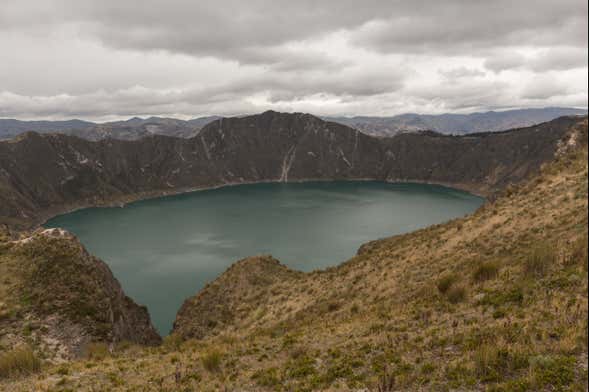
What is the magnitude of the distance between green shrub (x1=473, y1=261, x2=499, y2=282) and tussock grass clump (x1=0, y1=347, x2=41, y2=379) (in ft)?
88.2

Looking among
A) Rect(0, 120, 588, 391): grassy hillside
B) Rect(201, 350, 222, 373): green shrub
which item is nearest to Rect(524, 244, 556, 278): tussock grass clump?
Rect(0, 120, 588, 391): grassy hillside

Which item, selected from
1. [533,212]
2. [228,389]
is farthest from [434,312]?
[533,212]

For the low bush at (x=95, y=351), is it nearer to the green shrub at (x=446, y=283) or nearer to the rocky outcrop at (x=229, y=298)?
the rocky outcrop at (x=229, y=298)

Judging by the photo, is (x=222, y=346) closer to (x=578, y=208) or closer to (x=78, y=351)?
(x=78, y=351)

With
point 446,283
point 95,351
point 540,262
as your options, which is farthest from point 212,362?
point 540,262

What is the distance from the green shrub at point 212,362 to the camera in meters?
18.2

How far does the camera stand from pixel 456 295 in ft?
64.7

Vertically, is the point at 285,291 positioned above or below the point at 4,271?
below

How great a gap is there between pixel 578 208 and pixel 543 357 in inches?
829

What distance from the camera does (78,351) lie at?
29375 mm

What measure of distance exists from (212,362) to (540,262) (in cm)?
1805

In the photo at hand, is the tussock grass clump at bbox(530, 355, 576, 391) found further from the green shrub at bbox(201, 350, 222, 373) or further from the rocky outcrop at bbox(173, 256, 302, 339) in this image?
the rocky outcrop at bbox(173, 256, 302, 339)

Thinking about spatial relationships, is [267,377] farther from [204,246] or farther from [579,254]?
[204,246]

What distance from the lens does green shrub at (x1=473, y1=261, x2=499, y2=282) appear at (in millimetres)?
21047
